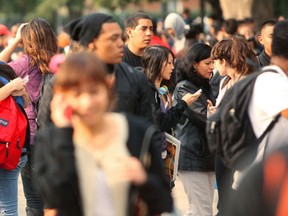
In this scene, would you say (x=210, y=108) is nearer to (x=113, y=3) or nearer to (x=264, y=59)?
(x=264, y=59)

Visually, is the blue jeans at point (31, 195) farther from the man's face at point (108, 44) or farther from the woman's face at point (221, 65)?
the man's face at point (108, 44)

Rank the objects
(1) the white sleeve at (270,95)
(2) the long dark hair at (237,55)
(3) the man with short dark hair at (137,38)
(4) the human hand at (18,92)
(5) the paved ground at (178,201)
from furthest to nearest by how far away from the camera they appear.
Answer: (5) the paved ground at (178,201), (3) the man with short dark hair at (137,38), (2) the long dark hair at (237,55), (4) the human hand at (18,92), (1) the white sleeve at (270,95)

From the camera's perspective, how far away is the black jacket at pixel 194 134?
7.96m

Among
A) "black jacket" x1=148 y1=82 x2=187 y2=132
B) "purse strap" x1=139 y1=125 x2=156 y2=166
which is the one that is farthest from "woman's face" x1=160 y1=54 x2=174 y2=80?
"purse strap" x1=139 y1=125 x2=156 y2=166

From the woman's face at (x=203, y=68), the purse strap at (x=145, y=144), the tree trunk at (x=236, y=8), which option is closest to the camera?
the purse strap at (x=145, y=144)

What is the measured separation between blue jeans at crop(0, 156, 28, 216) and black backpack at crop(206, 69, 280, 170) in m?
2.09

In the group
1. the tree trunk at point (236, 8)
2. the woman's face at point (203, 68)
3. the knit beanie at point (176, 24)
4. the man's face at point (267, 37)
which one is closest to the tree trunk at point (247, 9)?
the tree trunk at point (236, 8)

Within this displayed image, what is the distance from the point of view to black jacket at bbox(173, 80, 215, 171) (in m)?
7.96

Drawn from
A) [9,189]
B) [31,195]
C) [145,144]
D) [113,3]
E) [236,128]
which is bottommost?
[31,195]

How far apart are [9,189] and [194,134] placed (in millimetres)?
1715

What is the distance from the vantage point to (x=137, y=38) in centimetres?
913

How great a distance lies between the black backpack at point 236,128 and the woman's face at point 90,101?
1.79 metres

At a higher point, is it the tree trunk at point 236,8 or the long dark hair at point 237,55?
the tree trunk at point 236,8

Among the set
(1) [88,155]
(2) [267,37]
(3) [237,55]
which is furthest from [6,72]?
(1) [88,155]
